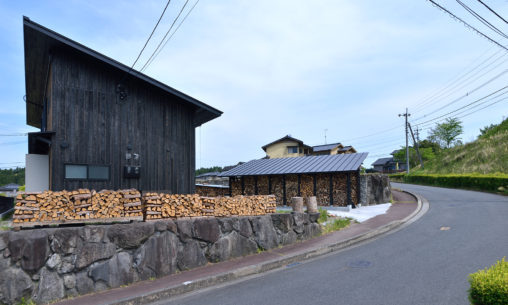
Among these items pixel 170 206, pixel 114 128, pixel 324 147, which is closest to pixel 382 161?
pixel 324 147

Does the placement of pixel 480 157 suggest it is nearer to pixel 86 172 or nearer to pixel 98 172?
pixel 98 172

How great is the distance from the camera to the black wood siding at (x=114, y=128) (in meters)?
10.5

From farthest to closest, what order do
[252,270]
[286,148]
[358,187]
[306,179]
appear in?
[286,148] → [306,179] → [358,187] → [252,270]

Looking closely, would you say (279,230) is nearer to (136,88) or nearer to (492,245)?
(492,245)

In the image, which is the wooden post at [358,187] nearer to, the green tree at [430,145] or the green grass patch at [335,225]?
the green grass patch at [335,225]

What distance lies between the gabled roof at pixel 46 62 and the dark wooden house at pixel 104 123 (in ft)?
0.10

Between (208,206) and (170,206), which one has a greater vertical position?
(170,206)

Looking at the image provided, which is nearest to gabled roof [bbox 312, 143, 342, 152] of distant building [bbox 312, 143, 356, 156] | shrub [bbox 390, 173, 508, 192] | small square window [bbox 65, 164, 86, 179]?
distant building [bbox 312, 143, 356, 156]

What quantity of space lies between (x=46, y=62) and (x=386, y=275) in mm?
13597

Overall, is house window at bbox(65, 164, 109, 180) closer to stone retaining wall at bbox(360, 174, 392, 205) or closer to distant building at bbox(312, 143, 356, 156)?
stone retaining wall at bbox(360, 174, 392, 205)

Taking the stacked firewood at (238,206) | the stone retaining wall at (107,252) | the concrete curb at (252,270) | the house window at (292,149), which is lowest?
the concrete curb at (252,270)

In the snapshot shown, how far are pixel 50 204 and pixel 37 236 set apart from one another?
913 millimetres

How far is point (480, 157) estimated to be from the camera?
1575 inches

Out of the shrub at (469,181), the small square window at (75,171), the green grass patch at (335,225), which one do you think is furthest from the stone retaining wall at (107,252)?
the shrub at (469,181)
